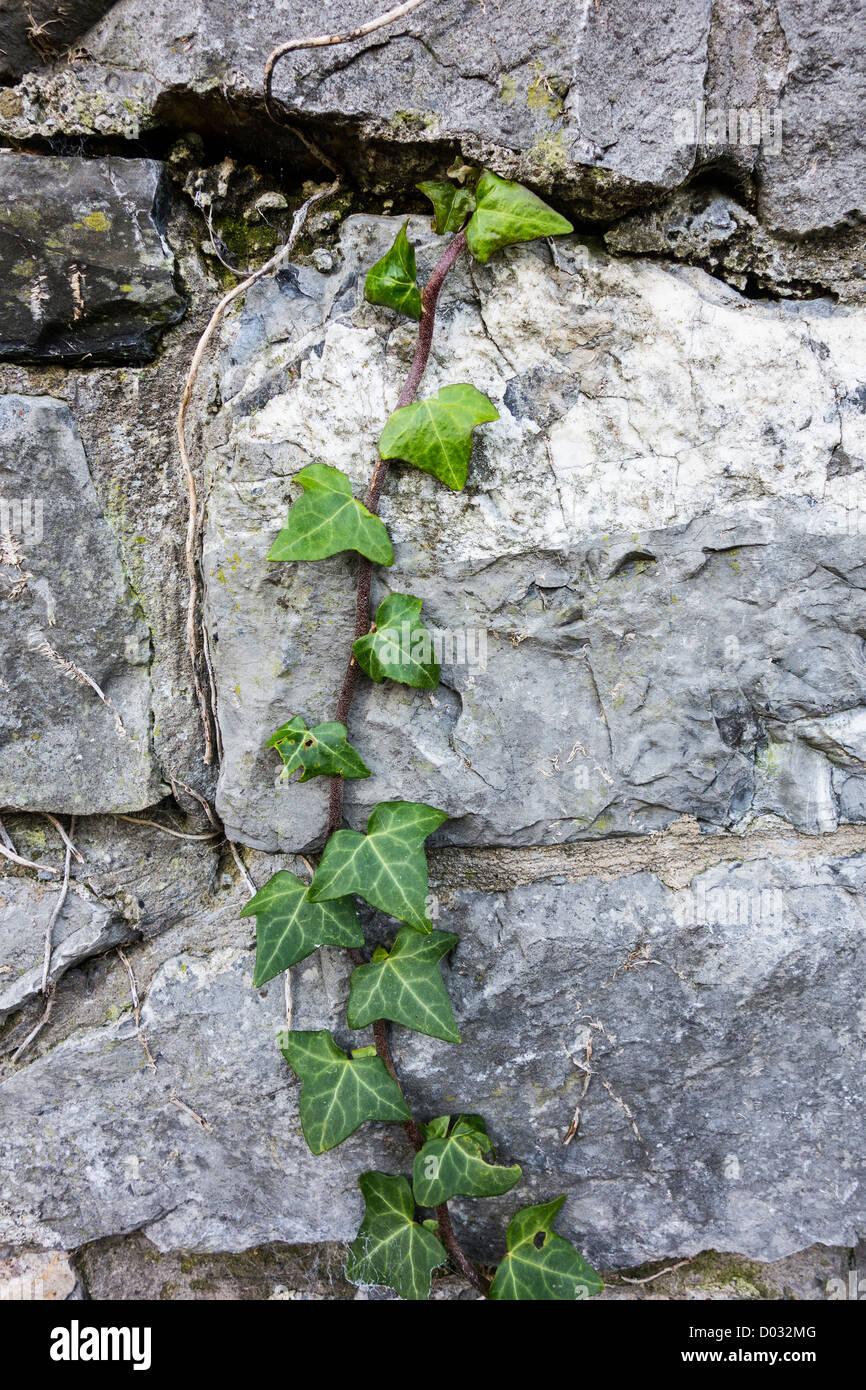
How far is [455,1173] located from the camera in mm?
1018

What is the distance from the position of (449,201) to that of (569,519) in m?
0.41

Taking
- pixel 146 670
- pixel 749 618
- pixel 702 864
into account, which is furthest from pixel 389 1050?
pixel 749 618

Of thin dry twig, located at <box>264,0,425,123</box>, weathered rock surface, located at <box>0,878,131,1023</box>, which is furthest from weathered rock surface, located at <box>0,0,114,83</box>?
weathered rock surface, located at <box>0,878,131,1023</box>

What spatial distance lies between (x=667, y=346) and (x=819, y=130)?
0.99ft

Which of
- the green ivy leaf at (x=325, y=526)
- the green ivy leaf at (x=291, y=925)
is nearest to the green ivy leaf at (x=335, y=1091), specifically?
the green ivy leaf at (x=291, y=925)

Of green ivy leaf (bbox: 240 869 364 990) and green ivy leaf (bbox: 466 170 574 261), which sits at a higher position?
green ivy leaf (bbox: 466 170 574 261)

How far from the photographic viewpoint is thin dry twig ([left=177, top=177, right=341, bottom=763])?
1.00 meters

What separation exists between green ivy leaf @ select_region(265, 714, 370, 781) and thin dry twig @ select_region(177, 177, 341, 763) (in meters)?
0.18

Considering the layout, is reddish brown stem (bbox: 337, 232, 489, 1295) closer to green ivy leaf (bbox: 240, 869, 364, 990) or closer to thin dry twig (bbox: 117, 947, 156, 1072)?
green ivy leaf (bbox: 240, 869, 364, 990)

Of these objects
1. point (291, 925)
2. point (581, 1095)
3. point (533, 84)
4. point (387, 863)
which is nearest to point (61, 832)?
point (291, 925)

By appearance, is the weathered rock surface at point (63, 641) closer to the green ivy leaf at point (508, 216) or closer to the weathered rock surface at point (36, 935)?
the weathered rock surface at point (36, 935)

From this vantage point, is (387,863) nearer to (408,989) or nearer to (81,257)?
(408,989)

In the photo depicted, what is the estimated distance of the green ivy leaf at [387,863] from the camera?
96 centimetres

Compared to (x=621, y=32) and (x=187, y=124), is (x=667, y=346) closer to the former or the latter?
(x=621, y=32)
